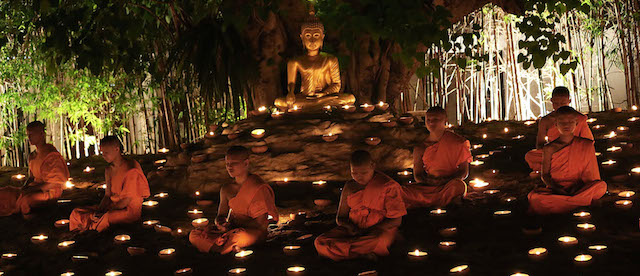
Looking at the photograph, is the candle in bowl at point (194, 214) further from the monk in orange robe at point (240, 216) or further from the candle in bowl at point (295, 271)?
the candle in bowl at point (295, 271)

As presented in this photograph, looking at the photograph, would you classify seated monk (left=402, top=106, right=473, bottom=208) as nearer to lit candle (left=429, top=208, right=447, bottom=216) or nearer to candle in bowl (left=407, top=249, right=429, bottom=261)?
lit candle (left=429, top=208, right=447, bottom=216)

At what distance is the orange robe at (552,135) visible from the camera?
19.1ft

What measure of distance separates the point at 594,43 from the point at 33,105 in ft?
26.0

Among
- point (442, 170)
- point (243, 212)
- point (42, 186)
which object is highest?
point (42, 186)

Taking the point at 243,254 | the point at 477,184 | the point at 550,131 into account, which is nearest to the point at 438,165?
the point at 477,184

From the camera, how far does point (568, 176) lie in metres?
4.96

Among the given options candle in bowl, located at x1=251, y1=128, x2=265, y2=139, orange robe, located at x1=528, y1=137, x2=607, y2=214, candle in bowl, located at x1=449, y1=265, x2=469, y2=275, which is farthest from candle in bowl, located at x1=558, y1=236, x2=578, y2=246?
candle in bowl, located at x1=251, y1=128, x2=265, y2=139

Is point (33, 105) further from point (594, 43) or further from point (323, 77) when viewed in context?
point (594, 43)

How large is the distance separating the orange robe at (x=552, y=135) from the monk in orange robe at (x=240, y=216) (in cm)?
240

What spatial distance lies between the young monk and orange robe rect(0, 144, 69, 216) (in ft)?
9.20

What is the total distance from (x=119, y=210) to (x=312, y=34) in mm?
3407

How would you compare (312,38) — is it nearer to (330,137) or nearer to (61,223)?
(330,137)

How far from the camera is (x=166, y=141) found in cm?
962

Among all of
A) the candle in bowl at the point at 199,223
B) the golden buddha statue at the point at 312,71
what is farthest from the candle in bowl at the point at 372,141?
the candle in bowl at the point at 199,223
